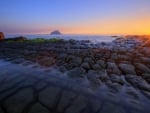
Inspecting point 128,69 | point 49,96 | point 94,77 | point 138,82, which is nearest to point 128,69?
point 128,69

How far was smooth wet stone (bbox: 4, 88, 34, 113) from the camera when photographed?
2588 mm

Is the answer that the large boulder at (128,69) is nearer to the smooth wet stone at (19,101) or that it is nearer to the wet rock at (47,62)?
the wet rock at (47,62)

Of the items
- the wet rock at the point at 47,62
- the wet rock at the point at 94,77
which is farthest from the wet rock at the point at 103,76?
the wet rock at the point at 47,62

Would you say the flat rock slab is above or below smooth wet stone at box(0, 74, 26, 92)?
below

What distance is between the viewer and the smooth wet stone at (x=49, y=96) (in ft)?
9.11

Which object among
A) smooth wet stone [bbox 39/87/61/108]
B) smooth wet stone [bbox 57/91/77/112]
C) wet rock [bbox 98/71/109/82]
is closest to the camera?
smooth wet stone [bbox 57/91/77/112]

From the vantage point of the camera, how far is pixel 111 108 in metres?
2.58

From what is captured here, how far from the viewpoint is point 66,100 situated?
2.82 meters

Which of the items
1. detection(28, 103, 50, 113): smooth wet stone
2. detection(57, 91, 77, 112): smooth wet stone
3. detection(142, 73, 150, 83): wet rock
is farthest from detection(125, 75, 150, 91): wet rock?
detection(28, 103, 50, 113): smooth wet stone

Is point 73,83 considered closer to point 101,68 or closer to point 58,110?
point 58,110

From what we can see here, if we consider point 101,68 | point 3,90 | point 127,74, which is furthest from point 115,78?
point 3,90

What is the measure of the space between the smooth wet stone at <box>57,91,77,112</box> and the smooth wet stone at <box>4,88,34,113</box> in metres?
0.67

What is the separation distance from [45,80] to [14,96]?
3.24 feet

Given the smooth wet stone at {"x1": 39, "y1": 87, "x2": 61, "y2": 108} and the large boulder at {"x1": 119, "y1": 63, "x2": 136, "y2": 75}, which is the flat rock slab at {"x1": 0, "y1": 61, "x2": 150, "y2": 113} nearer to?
the smooth wet stone at {"x1": 39, "y1": 87, "x2": 61, "y2": 108}
